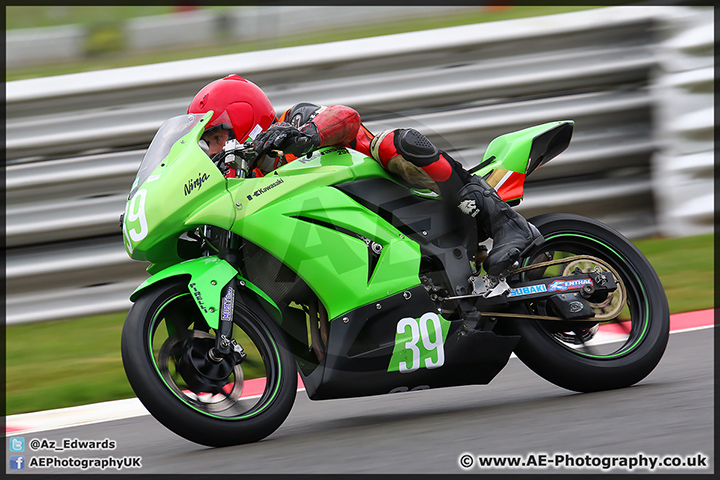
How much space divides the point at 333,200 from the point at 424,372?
0.79m

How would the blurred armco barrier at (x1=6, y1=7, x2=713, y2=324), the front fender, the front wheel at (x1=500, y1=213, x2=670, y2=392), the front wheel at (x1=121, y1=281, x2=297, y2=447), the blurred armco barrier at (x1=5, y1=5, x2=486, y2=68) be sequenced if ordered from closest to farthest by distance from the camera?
1. the front wheel at (x1=121, y1=281, x2=297, y2=447)
2. the front fender
3. the front wheel at (x1=500, y1=213, x2=670, y2=392)
4. the blurred armco barrier at (x1=6, y1=7, x2=713, y2=324)
5. the blurred armco barrier at (x1=5, y1=5, x2=486, y2=68)

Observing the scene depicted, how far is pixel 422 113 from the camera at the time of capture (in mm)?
6422

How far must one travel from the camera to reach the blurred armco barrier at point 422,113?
605 cm

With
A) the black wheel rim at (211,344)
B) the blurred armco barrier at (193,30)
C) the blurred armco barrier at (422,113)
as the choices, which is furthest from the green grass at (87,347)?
the blurred armco barrier at (193,30)

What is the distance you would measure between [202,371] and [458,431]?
3.26 feet

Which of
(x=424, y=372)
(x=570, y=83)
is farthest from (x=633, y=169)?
(x=424, y=372)

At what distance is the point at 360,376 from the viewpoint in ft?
11.5

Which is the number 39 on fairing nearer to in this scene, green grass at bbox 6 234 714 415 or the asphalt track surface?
the asphalt track surface

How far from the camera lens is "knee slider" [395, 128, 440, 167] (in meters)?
3.65

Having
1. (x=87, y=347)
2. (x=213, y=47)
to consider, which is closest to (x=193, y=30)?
(x=213, y=47)

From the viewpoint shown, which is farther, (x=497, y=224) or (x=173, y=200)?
(x=497, y=224)

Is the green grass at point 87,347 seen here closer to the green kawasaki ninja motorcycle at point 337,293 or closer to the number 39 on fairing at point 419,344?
the green kawasaki ninja motorcycle at point 337,293

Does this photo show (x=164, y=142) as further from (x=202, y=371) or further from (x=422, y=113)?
(x=422, y=113)

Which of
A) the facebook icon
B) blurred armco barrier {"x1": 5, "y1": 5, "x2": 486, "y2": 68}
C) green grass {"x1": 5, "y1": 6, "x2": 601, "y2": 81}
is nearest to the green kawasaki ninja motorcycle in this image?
the facebook icon
